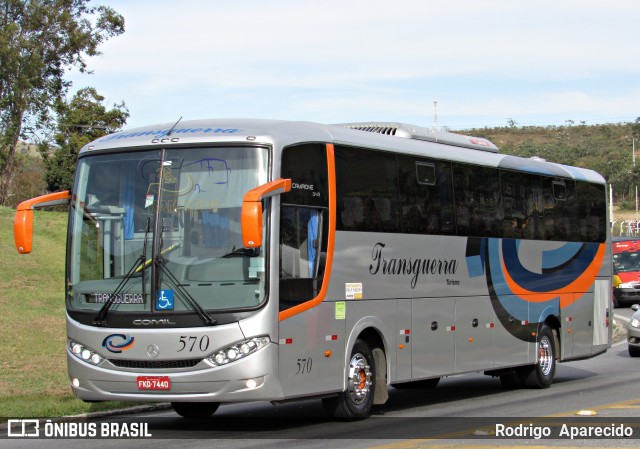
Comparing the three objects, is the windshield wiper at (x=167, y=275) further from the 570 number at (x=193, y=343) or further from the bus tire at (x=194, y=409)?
the bus tire at (x=194, y=409)

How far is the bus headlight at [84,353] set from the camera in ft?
→ 38.6

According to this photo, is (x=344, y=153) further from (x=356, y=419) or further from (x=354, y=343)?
(x=356, y=419)

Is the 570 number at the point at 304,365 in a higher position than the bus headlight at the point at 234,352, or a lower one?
lower

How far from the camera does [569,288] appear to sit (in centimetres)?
1908

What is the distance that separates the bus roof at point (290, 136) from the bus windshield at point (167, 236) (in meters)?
0.15

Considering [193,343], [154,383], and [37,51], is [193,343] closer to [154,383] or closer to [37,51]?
[154,383]

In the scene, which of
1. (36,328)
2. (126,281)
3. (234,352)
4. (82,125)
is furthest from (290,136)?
(82,125)

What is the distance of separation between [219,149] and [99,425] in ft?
12.6

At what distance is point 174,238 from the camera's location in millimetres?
11500

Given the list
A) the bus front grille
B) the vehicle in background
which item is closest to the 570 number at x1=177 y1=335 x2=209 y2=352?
the bus front grille

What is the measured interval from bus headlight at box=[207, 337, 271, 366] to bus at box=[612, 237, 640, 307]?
29.5 m

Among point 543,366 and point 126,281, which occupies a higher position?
point 126,281

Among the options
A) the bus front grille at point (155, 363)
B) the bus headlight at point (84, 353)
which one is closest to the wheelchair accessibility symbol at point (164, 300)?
the bus front grille at point (155, 363)

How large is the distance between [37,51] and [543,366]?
3711 cm
